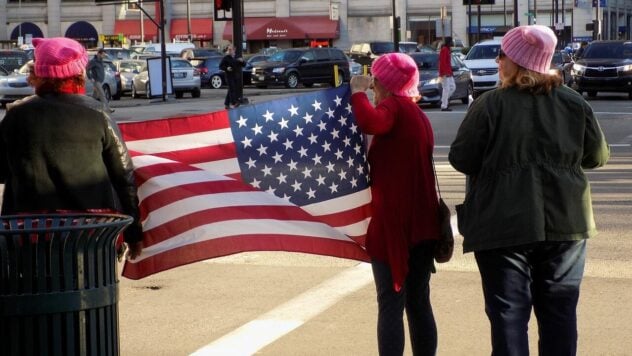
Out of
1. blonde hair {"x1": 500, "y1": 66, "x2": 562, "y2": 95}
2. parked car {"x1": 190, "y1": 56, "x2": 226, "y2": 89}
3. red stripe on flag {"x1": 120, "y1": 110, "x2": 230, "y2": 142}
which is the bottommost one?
parked car {"x1": 190, "y1": 56, "x2": 226, "y2": 89}

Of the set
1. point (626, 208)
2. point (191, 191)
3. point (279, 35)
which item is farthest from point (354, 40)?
point (191, 191)

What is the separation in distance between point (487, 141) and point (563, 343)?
939 millimetres

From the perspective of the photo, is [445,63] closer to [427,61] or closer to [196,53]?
[427,61]

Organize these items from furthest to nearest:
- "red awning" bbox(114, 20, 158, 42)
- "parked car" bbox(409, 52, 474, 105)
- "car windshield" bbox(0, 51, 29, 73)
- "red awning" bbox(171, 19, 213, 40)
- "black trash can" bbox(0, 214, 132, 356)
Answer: "red awning" bbox(114, 20, 158, 42), "red awning" bbox(171, 19, 213, 40), "car windshield" bbox(0, 51, 29, 73), "parked car" bbox(409, 52, 474, 105), "black trash can" bbox(0, 214, 132, 356)

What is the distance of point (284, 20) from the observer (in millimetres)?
82000

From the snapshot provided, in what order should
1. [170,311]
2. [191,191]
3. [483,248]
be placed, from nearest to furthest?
1. [483,248]
2. [191,191]
3. [170,311]

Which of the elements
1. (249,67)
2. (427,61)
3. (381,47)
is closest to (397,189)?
(427,61)

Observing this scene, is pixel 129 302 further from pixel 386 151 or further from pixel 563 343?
pixel 563 343

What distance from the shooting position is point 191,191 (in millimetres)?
6129

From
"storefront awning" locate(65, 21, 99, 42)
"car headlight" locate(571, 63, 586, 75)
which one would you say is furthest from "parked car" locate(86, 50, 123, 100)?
"storefront awning" locate(65, 21, 99, 42)

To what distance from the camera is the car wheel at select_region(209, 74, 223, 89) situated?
5000 cm

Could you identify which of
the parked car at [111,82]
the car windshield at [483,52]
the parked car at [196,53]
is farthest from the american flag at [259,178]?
the parked car at [196,53]

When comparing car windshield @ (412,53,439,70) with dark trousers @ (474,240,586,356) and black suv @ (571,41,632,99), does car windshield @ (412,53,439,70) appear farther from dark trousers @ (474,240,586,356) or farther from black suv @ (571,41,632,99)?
dark trousers @ (474,240,586,356)

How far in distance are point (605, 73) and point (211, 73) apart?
805 inches
